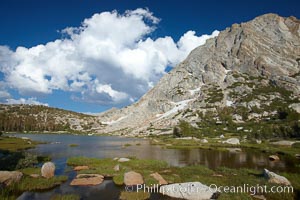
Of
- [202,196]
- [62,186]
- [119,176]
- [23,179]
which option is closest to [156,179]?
[119,176]

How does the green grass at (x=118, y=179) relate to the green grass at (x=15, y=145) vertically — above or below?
below

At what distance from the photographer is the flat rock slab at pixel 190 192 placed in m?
27.8

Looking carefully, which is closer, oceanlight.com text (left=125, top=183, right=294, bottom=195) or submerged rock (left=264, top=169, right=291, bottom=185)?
oceanlight.com text (left=125, top=183, right=294, bottom=195)

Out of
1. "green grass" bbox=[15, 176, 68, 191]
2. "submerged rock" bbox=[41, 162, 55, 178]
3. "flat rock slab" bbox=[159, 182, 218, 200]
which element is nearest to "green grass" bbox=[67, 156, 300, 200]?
"flat rock slab" bbox=[159, 182, 218, 200]

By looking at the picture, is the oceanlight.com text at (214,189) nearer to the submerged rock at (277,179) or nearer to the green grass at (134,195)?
the green grass at (134,195)

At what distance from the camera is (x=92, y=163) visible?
168 ft

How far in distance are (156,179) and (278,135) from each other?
129994mm

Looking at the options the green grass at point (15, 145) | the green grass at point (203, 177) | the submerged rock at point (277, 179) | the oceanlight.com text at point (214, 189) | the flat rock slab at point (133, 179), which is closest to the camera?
the green grass at point (203, 177)

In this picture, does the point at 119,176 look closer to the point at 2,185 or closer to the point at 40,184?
the point at 40,184

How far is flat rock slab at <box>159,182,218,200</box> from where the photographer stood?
91.3ft

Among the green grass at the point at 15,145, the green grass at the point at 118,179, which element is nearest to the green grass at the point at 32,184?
the green grass at the point at 118,179

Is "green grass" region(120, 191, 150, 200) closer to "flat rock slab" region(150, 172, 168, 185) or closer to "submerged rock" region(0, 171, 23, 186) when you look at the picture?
"flat rock slab" region(150, 172, 168, 185)

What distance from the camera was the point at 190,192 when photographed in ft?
92.9

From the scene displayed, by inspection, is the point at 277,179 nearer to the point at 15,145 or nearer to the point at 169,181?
the point at 169,181
